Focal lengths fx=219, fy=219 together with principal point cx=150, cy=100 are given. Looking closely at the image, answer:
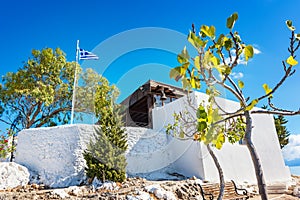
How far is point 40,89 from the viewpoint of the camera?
41.3ft

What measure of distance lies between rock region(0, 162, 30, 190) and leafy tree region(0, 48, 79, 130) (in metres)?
4.80

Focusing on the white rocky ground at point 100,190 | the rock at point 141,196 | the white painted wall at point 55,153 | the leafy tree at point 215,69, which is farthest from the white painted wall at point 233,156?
the leafy tree at point 215,69

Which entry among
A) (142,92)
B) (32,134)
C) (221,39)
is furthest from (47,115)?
(221,39)

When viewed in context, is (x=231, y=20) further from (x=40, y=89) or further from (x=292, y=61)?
(x=40, y=89)

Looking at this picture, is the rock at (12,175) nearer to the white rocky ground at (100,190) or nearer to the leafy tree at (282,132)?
the white rocky ground at (100,190)

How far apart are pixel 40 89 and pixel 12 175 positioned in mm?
5867

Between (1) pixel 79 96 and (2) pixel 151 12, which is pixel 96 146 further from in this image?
(1) pixel 79 96

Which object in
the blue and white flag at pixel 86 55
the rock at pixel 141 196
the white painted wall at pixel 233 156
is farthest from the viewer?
the blue and white flag at pixel 86 55

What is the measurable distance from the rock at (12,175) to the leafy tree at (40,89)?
15.8 ft

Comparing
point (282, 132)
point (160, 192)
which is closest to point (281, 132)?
point (282, 132)

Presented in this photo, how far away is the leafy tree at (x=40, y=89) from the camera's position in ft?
41.2

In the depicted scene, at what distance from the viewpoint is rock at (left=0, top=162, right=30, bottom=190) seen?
770 cm

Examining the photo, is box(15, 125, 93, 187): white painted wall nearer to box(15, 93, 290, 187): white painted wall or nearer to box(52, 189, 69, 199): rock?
box(15, 93, 290, 187): white painted wall

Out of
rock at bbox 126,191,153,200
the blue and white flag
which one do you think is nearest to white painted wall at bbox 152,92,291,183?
rock at bbox 126,191,153,200
